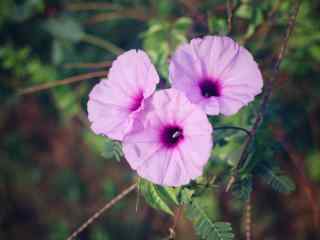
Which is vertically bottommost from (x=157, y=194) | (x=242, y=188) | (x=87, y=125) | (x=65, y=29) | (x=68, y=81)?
(x=87, y=125)

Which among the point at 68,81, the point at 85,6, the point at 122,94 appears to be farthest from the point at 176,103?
the point at 85,6

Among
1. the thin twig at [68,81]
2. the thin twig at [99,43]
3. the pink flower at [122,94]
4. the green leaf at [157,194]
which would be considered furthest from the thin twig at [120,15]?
the green leaf at [157,194]

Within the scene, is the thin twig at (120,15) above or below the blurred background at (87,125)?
above

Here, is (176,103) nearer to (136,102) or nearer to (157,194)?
(136,102)

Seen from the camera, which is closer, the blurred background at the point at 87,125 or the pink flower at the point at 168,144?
the pink flower at the point at 168,144

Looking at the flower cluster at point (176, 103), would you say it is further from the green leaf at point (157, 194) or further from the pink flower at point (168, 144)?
the green leaf at point (157, 194)

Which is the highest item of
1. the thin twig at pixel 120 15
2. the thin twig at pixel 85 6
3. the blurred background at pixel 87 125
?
the thin twig at pixel 85 6

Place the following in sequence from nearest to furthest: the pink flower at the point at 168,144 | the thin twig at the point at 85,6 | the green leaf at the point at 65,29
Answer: the pink flower at the point at 168,144 → the green leaf at the point at 65,29 → the thin twig at the point at 85,6
